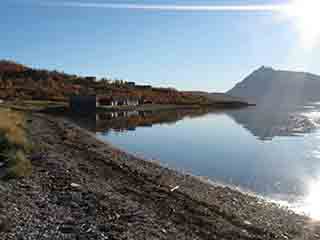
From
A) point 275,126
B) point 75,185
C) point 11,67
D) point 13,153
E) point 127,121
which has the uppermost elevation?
point 11,67

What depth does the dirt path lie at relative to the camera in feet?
24.2

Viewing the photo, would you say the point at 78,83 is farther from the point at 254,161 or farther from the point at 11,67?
the point at 254,161

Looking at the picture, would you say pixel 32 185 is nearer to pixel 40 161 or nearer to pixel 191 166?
pixel 40 161

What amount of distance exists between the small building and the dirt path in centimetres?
6620

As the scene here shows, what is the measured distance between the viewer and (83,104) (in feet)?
265

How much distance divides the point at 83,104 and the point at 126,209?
73.2 m

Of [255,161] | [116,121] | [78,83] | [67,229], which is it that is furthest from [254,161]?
[78,83]

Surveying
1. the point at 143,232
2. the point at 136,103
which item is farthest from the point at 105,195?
the point at 136,103

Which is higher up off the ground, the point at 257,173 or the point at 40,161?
the point at 40,161

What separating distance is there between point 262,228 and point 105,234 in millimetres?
4184

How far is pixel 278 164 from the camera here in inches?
859

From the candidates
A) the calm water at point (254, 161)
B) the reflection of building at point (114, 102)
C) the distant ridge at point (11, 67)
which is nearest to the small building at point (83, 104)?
the reflection of building at point (114, 102)

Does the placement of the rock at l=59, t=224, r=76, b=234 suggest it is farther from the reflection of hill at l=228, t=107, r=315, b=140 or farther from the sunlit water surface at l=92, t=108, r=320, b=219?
the reflection of hill at l=228, t=107, r=315, b=140

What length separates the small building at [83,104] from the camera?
7962 cm
